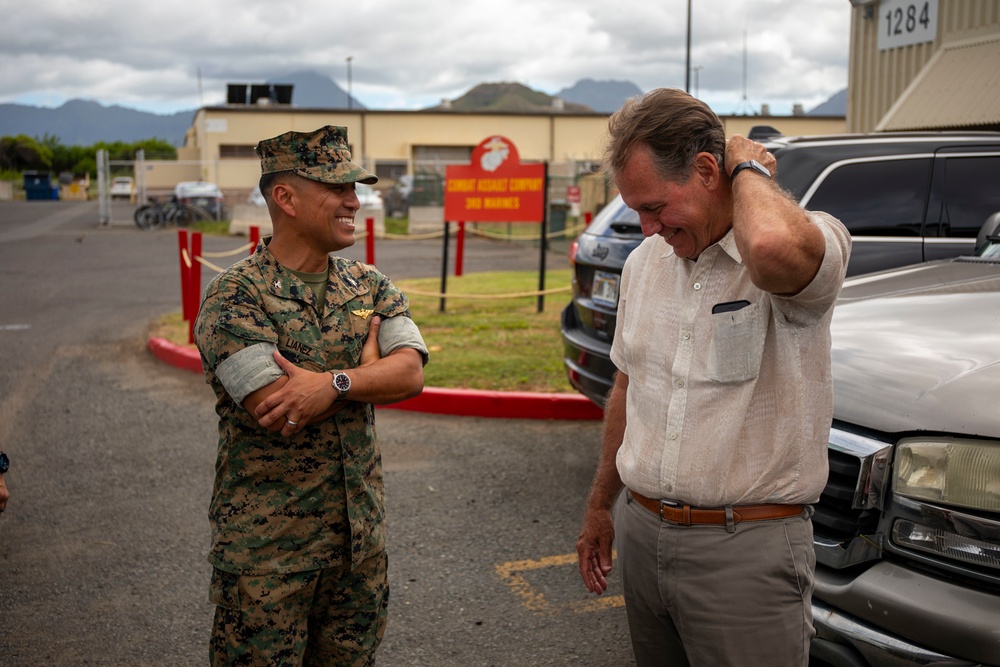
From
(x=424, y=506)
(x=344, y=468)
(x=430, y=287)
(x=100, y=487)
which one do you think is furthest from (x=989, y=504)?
(x=430, y=287)

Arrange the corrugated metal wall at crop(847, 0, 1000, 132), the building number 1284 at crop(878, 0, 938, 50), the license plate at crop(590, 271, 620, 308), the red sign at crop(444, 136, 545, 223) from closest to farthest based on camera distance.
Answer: the license plate at crop(590, 271, 620, 308)
the corrugated metal wall at crop(847, 0, 1000, 132)
the building number 1284 at crop(878, 0, 938, 50)
the red sign at crop(444, 136, 545, 223)

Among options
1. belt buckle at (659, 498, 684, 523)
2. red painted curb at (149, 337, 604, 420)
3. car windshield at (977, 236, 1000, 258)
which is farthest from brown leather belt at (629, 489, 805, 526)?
red painted curb at (149, 337, 604, 420)

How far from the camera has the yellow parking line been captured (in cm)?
420

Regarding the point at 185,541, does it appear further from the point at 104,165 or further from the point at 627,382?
Answer: the point at 104,165

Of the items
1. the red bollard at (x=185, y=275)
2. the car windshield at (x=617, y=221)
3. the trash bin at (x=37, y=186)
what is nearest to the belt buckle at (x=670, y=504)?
the car windshield at (x=617, y=221)

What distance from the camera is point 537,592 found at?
4.33 meters

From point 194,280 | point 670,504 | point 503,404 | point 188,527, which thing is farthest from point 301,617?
point 194,280

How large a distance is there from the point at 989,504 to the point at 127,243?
24438 mm

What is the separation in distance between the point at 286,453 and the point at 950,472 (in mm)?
1766

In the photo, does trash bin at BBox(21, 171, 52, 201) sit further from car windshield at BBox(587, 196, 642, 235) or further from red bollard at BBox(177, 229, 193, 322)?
car windshield at BBox(587, 196, 642, 235)

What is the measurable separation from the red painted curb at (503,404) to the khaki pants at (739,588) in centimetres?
498

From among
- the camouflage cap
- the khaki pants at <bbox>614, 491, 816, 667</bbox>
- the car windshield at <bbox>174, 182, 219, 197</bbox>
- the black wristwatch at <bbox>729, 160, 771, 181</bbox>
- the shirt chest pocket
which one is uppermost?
the car windshield at <bbox>174, 182, 219, 197</bbox>

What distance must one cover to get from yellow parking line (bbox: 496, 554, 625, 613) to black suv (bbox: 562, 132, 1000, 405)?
116 cm

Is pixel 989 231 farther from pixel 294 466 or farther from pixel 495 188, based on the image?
pixel 495 188
